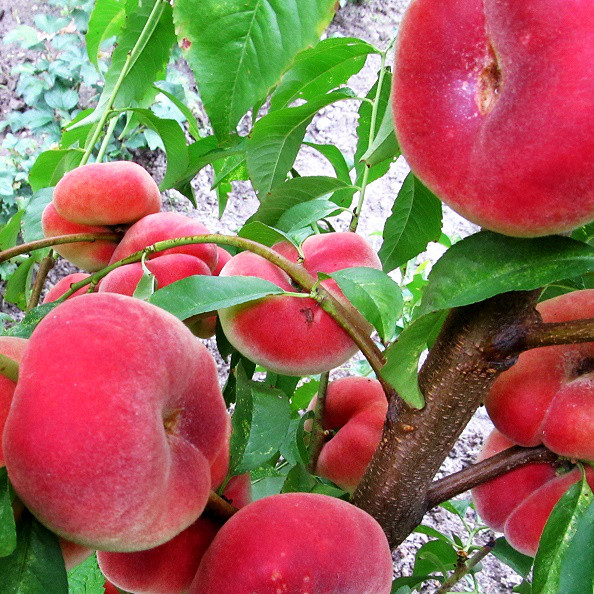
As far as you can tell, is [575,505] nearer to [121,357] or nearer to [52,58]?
[121,357]

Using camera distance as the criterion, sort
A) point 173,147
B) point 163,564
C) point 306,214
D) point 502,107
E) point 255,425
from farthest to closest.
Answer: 1. point 173,147
2. point 306,214
3. point 255,425
4. point 163,564
5. point 502,107

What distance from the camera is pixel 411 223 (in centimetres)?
73

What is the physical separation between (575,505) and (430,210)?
0.34 meters

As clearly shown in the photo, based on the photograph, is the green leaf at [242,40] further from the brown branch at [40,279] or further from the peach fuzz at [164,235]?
the brown branch at [40,279]

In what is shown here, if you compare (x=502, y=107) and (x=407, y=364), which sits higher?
(x=502, y=107)

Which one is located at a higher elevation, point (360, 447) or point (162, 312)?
point (162, 312)

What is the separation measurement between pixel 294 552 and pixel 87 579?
0.58ft

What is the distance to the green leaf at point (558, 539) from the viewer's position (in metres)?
0.46

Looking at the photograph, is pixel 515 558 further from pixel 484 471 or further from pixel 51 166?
pixel 51 166

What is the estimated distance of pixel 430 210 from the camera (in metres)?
0.72

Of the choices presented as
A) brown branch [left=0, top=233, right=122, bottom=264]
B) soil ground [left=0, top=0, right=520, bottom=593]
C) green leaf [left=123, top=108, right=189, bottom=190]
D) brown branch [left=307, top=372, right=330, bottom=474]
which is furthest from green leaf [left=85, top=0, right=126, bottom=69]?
soil ground [left=0, top=0, right=520, bottom=593]

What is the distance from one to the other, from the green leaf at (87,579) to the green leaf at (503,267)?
1.00 ft

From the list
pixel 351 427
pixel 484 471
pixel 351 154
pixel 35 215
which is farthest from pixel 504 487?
pixel 351 154

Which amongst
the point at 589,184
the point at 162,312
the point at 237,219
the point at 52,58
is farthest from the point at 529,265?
the point at 52,58
